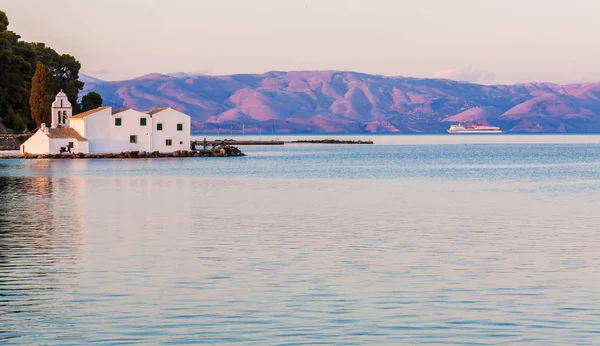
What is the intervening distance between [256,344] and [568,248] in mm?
13738

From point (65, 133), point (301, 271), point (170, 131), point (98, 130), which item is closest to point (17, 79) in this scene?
point (65, 133)

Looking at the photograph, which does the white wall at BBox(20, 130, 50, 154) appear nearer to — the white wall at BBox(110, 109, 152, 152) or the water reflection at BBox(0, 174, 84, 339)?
the white wall at BBox(110, 109, 152, 152)

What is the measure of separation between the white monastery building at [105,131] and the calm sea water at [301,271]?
6233cm

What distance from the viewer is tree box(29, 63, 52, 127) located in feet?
365

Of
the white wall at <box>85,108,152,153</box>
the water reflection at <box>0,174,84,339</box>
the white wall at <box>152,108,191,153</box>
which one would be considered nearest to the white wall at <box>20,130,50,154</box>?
the white wall at <box>85,108,152,153</box>

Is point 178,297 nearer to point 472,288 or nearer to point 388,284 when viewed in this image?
point 388,284

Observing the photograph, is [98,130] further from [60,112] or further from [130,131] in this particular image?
[60,112]

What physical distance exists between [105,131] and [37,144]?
7.48m

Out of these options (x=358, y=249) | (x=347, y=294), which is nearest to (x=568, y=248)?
(x=358, y=249)

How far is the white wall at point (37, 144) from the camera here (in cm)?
10662

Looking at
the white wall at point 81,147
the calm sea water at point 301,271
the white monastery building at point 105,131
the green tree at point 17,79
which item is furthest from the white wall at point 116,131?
the calm sea water at point 301,271

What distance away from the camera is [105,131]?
109 m

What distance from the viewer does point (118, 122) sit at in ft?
358

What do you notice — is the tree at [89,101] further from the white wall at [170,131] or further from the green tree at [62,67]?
the white wall at [170,131]
